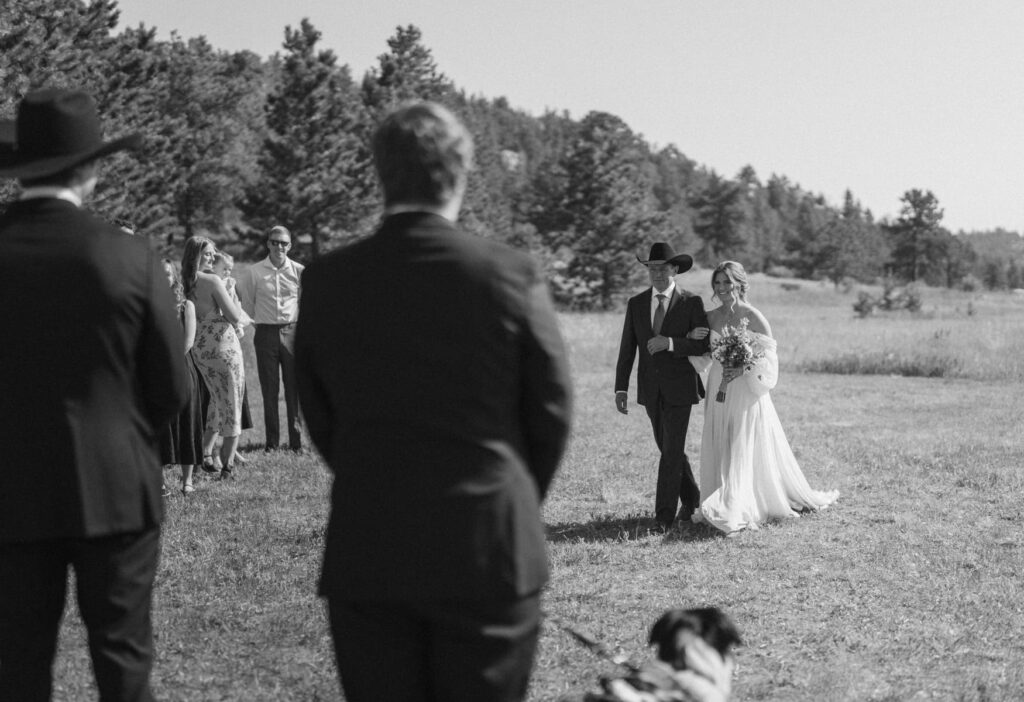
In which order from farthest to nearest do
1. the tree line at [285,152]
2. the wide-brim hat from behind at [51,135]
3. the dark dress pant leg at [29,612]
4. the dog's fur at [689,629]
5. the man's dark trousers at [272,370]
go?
the tree line at [285,152] < the man's dark trousers at [272,370] < the dog's fur at [689,629] < the wide-brim hat from behind at [51,135] < the dark dress pant leg at [29,612]

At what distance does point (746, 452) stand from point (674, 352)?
1183 millimetres

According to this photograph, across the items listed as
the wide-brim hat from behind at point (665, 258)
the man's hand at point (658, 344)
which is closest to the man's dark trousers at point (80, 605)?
the man's hand at point (658, 344)

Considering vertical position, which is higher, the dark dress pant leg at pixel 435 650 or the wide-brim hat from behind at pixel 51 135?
the wide-brim hat from behind at pixel 51 135

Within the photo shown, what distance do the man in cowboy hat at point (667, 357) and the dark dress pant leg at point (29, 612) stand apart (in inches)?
222

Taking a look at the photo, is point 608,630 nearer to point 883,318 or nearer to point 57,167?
point 57,167

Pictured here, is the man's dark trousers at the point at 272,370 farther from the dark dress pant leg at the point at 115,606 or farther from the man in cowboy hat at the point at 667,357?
the dark dress pant leg at the point at 115,606

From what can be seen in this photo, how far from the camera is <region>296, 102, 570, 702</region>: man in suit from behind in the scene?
2.55m


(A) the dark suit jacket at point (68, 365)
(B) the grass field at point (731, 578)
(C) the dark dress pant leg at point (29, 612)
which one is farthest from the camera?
(B) the grass field at point (731, 578)

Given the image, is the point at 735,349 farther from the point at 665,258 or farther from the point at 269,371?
the point at 269,371

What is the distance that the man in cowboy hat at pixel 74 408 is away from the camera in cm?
312

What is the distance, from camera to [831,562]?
7.69 meters

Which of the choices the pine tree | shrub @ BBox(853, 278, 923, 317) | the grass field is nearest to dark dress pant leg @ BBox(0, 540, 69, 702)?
the grass field

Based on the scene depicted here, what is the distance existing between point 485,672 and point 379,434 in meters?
0.66

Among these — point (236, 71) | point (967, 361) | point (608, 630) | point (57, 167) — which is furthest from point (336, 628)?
point (236, 71)
